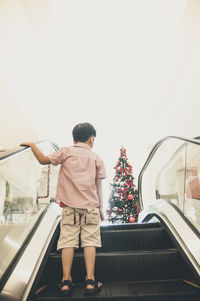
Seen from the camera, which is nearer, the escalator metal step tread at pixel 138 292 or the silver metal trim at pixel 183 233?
the escalator metal step tread at pixel 138 292

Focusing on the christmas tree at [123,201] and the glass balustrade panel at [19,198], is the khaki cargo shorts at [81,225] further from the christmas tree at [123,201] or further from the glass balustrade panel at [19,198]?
the christmas tree at [123,201]

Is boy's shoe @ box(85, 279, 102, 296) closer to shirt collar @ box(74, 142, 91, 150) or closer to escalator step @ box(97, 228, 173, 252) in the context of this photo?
escalator step @ box(97, 228, 173, 252)

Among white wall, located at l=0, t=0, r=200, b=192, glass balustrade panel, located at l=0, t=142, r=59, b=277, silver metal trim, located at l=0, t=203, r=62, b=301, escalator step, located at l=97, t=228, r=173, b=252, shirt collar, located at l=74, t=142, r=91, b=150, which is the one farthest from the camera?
white wall, located at l=0, t=0, r=200, b=192

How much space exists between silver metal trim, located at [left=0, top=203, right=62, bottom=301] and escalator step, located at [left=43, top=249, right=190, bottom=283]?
16cm

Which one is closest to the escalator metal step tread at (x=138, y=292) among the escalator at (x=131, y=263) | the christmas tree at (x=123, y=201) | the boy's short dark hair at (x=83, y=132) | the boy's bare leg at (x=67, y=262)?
the escalator at (x=131, y=263)

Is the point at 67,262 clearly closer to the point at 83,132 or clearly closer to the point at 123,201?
the point at 83,132

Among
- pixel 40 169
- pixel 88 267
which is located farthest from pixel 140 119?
pixel 88 267

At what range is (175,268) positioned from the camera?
6.09 feet

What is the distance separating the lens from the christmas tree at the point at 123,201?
6363 mm

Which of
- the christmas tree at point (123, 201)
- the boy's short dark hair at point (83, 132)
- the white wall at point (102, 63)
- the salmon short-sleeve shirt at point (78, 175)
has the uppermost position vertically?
the white wall at point (102, 63)

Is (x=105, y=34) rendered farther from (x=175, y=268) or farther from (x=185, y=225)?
(x=175, y=268)

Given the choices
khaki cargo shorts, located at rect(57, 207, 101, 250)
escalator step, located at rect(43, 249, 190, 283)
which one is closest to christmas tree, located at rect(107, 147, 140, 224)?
escalator step, located at rect(43, 249, 190, 283)

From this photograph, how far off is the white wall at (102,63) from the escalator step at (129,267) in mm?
3825

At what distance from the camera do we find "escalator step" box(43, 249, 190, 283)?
5.90ft
